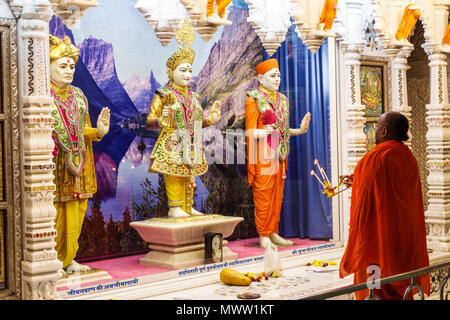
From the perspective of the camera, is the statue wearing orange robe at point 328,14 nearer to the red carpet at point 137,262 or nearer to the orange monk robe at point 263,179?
the orange monk robe at point 263,179

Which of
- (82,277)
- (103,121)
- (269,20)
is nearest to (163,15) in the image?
(103,121)

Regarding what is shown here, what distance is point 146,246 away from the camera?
23.0ft

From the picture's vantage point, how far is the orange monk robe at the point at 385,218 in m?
4.34

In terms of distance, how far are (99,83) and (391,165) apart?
346cm

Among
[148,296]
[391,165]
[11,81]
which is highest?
[11,81]

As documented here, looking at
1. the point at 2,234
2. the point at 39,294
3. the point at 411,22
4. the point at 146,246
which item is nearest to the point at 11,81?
the point at 2,234

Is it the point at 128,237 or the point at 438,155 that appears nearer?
the point at 128,237

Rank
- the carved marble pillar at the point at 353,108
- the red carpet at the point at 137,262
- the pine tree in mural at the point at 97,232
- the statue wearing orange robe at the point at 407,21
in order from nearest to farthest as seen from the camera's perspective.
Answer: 1. the red carpet at the point at 137,262
2. the pine tree in mural at the point at 97,232
3. the carved marble pillar at the point at 353,108
4. the statue wearing orange robe at the point at 407,21

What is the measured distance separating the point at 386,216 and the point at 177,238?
7.58 ft

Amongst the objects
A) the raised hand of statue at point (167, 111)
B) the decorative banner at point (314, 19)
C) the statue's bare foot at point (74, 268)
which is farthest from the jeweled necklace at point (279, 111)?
the statue's bare foot at point (74, 268)

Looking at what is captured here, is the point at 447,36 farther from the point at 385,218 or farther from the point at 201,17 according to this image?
the point at 385,218

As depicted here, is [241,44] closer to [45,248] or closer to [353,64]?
[353,64]

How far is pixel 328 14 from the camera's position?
6.75 m

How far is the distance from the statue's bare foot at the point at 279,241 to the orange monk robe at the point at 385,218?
265 centimetres
